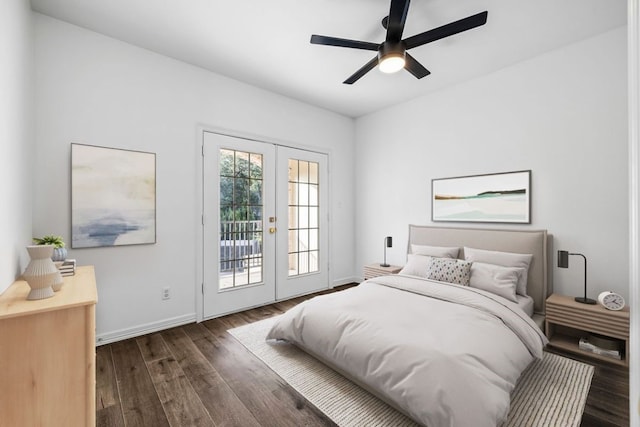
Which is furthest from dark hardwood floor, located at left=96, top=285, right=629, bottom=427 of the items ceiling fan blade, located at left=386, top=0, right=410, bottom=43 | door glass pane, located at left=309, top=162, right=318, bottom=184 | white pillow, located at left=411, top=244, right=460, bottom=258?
ceiling fan blade, located at left=386, top=0, right=410, bottom=43

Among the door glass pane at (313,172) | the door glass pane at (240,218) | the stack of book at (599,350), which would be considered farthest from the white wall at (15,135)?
the stack of book at (599,350)

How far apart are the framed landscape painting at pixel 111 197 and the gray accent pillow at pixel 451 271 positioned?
2.91 meters

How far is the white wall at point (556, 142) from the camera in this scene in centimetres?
268

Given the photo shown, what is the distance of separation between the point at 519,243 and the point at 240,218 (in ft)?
10.2

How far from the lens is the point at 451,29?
2.12 m

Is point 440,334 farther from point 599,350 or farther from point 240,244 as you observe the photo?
point 240,244

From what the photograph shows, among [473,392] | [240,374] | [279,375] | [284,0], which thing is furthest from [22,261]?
[473,392]

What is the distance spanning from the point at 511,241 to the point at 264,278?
290 centimetres

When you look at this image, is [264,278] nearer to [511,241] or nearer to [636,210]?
[511,241]

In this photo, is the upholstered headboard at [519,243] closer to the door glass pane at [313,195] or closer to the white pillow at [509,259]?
the white pillow at [509,259]

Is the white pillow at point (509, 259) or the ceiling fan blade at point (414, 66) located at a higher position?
the ceiling fan blade at point (414, 66)

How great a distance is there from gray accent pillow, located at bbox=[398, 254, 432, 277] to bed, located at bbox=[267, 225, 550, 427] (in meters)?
0.04

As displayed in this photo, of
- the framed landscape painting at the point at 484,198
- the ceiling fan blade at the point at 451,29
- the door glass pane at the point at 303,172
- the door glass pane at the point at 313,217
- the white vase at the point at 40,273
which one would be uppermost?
the ceiling fan blade at the point at 451,29

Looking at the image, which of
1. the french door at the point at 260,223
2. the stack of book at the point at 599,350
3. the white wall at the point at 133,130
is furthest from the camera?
the french door at the point at 260,223
